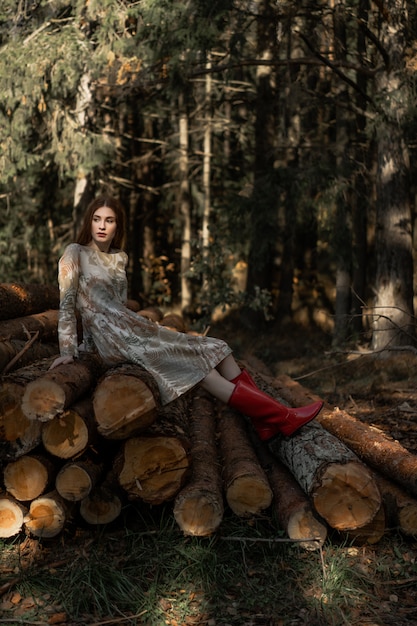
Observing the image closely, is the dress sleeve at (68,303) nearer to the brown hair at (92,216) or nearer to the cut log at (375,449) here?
the brown hair at (92,216)

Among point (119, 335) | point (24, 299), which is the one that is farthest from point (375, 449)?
point (24, 299)

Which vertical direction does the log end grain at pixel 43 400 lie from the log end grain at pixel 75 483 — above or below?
above

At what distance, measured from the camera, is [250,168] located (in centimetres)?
1983

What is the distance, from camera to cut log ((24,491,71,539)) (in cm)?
454

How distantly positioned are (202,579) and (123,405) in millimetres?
1178

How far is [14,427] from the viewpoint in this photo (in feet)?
14.9

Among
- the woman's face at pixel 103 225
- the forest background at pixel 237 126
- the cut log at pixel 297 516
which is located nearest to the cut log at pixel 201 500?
the cut log at pixel 297 516

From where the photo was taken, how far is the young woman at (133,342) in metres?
4.93

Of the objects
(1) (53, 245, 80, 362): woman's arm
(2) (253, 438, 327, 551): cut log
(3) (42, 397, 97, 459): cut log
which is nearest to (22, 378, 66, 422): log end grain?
(3) (42, 397, 97, 459): cut log

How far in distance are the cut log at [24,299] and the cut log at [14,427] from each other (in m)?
2.13

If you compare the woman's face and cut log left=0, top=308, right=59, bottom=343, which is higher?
the woman's face

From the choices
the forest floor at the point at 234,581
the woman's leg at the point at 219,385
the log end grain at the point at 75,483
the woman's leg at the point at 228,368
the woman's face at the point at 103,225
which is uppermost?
the woman's face at the point at 103,225

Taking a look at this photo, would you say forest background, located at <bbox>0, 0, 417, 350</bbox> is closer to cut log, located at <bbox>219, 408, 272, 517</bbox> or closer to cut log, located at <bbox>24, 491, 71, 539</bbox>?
cut log, located at <bbox>219, 408, 272, 517</bbox>

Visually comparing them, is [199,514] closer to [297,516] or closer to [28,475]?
[297,516]
